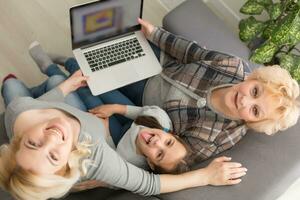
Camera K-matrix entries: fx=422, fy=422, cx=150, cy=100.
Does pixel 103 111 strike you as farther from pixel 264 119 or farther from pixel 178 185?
pixel 264 119

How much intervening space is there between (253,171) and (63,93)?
83cm

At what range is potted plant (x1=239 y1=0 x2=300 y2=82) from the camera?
5.65 feet

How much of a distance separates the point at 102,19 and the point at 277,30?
28.9 inches

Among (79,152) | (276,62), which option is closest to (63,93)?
(79,152)

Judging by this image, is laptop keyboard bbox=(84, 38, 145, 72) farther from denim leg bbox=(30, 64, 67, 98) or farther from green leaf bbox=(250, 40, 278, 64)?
green leaf bbox=(250, 40, 278, 64)

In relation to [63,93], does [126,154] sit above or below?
below

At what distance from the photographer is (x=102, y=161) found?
1.46 meters

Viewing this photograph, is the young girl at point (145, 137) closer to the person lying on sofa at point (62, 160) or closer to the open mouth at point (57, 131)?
the person lying on sofa at point (62, 160)

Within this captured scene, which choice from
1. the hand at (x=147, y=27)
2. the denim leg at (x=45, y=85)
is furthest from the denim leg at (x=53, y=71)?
the hand at (x=147, y=27)

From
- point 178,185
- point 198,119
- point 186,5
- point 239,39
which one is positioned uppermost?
point 186,5

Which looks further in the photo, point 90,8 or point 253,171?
point 90,8

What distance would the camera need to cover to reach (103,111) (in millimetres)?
1803

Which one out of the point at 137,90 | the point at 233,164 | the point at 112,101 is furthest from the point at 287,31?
the point at 112,101

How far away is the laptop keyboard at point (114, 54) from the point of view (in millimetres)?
1877
